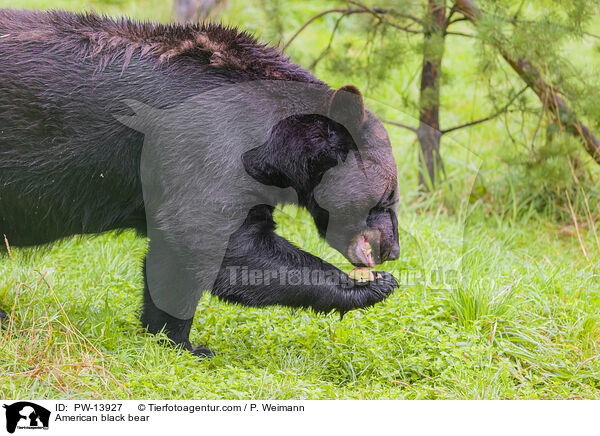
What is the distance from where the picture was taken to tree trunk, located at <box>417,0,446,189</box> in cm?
639

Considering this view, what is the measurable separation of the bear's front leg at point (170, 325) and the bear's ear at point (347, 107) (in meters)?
1.67

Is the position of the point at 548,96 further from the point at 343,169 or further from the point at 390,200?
the point at 343,169

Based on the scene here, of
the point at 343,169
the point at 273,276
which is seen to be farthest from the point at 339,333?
the point at 343,169

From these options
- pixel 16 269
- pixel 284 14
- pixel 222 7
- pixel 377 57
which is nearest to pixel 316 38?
pixel 222 7

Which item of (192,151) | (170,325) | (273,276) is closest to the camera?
(192,151)

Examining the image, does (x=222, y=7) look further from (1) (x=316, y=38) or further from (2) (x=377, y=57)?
(2) (x=377, y=57)

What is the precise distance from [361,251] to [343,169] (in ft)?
1.71

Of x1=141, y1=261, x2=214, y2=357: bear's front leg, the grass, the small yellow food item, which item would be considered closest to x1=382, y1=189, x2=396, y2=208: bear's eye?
the small yellow food item

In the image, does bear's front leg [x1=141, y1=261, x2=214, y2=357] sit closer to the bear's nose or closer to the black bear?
the black bear

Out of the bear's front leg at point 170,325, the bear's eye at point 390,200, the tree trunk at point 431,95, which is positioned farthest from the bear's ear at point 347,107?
the tree trunk at point 431,95

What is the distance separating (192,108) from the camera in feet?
13.0

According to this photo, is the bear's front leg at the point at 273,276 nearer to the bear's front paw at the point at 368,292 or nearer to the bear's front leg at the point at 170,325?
the bear's front paw at the point at 368,292

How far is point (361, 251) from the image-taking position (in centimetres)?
424

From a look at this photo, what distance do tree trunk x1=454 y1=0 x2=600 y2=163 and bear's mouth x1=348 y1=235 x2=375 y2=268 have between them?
2.98 metres
